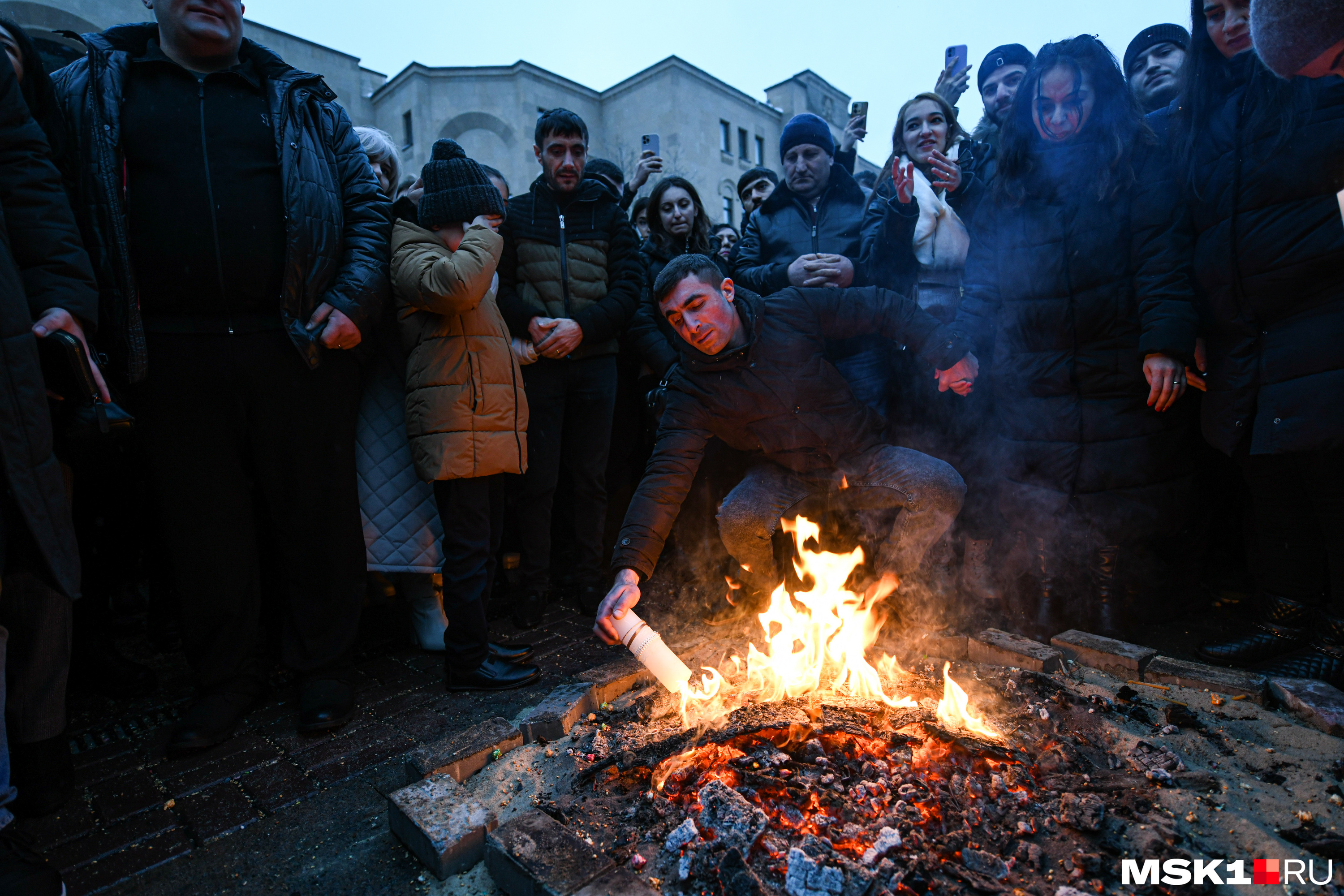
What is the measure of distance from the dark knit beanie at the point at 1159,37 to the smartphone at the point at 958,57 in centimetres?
98

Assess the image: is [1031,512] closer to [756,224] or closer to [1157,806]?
[1157,806]

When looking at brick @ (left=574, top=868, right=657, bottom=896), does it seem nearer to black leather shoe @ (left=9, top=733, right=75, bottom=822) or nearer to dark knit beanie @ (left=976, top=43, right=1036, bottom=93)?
black leather shoe @ (left=9, top=733, right=75, bottom=822)

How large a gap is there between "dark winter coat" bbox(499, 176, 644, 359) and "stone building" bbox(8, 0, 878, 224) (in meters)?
23.1

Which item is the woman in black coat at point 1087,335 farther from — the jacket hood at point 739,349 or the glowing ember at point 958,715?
the glowing ember at point 958,715

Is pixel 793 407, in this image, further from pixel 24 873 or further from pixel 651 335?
pixel 24 873

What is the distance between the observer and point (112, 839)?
2.18 metres

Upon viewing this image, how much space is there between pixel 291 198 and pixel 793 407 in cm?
250

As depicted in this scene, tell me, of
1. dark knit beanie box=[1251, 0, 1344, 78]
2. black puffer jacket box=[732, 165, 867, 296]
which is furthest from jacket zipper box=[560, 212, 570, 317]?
dark knit beanie box=[1251, 0, 1344, 78]

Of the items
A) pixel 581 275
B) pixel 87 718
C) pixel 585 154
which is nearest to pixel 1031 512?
pixel 581 275

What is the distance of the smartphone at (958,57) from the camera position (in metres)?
4.64

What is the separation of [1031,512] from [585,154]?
349 cm

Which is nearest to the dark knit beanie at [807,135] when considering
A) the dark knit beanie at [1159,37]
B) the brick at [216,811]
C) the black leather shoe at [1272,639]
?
the dark knit beanie at [1159,37]

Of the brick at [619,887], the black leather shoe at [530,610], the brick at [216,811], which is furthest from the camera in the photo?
the black leather shoe at [530,610]

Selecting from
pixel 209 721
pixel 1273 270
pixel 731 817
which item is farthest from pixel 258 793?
pixel 1273 270
